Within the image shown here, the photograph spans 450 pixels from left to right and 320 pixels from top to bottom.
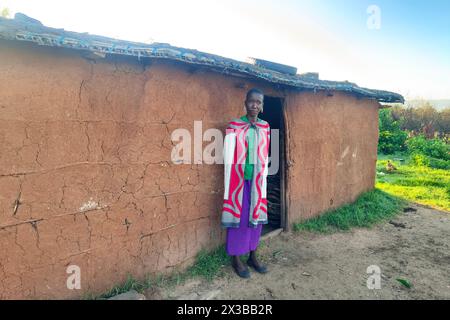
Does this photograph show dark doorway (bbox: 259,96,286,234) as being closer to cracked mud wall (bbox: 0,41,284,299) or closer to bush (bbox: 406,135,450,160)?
cracked mud wall (bbox: 0,41,284,299)

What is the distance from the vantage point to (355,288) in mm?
3379

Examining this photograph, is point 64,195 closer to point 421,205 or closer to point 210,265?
point 210,265

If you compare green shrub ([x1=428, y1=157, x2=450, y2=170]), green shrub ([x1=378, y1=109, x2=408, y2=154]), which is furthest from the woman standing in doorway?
green shrub ([x1=378, y1=109, x2=408, y2=154])

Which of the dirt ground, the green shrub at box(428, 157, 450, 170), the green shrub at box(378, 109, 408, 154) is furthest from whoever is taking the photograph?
the green shrub at box(378, 109, 408, 154)

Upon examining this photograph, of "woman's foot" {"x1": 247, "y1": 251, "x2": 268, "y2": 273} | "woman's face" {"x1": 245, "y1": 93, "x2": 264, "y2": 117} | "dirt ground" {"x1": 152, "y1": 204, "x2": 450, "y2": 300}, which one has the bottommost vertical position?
"dirt ground" {"x1": 152, "y1": 204, "x2": 450, "y2": 300}

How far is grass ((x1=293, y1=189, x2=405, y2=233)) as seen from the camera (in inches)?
208

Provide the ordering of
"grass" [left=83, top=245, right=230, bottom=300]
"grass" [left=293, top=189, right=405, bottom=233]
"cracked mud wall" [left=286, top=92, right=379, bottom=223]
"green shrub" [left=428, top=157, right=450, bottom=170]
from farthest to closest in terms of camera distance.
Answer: "green shrub" [left=428, top=157, right=450, bottom=170] < "grass" [left=293, top=189, right=405, bottom=233] < "cracked mud wall" [left=286, top=92, right=379, bottom=223] < "grass" [left=83, top=245, right=230, bottom=300]

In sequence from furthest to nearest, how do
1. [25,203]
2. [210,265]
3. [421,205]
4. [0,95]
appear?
[421,205] → [210,265] → [25,203] → [0,95]

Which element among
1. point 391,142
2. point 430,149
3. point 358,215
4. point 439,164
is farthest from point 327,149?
point 391,142

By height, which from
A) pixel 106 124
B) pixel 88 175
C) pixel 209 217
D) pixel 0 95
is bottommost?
pixel 209 217

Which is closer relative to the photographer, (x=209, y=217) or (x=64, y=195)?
(x=64, y=195)

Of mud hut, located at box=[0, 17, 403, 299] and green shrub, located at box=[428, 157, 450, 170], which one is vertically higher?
mud hut, located at box=[0, 17, 403, 299]
